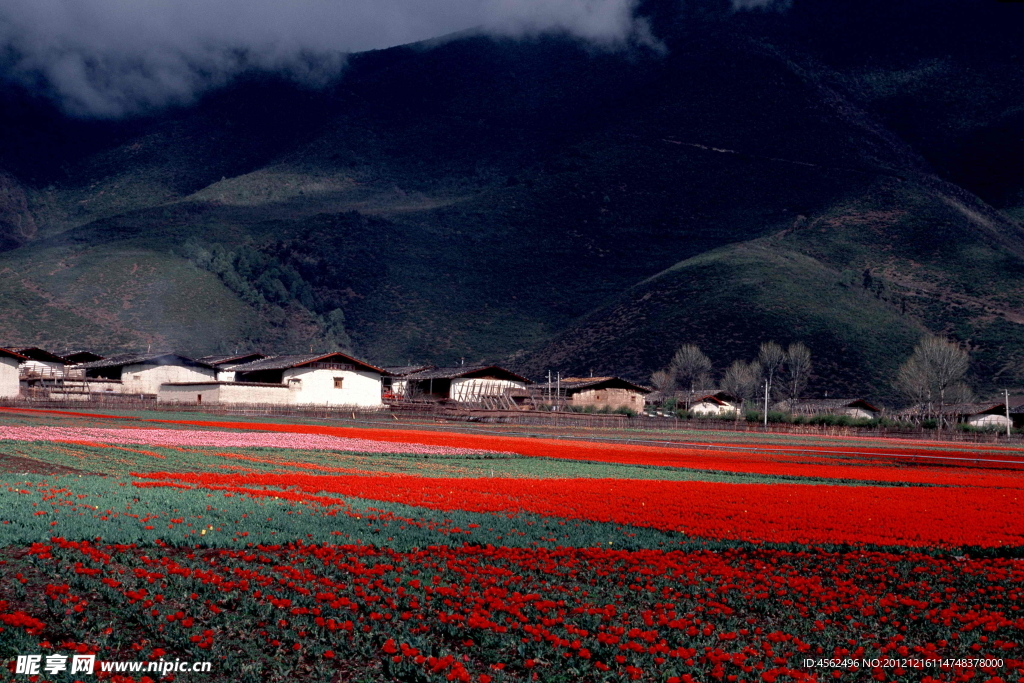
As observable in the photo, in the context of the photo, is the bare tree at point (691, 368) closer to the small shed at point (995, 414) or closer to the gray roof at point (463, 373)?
the gray roof at point (463, 373)

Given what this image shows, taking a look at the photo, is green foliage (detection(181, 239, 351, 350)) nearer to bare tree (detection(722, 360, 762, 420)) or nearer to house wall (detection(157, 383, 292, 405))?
house wall (detection(157, 383, 292, 405))

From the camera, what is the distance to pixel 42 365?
294 feet

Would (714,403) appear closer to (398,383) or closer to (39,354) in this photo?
(398,383)

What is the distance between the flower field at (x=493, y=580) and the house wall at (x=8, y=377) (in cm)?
5914

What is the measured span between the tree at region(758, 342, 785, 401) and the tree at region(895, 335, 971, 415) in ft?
46.2

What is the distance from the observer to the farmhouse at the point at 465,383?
93250mm

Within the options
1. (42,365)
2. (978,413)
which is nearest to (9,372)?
(42,365)

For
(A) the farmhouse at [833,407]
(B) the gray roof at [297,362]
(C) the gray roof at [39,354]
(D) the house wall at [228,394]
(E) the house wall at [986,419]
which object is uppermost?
(C) the gray roof at [39,354]

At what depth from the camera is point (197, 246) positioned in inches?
6083

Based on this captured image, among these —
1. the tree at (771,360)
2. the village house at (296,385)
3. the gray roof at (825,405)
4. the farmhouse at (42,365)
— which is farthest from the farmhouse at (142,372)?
the tree at (771,360)

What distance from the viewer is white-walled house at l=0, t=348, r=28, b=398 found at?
236 ft

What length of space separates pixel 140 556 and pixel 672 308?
12050cm

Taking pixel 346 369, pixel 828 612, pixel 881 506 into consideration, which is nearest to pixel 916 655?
pixel 828 612

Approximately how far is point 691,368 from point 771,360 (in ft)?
32.8
